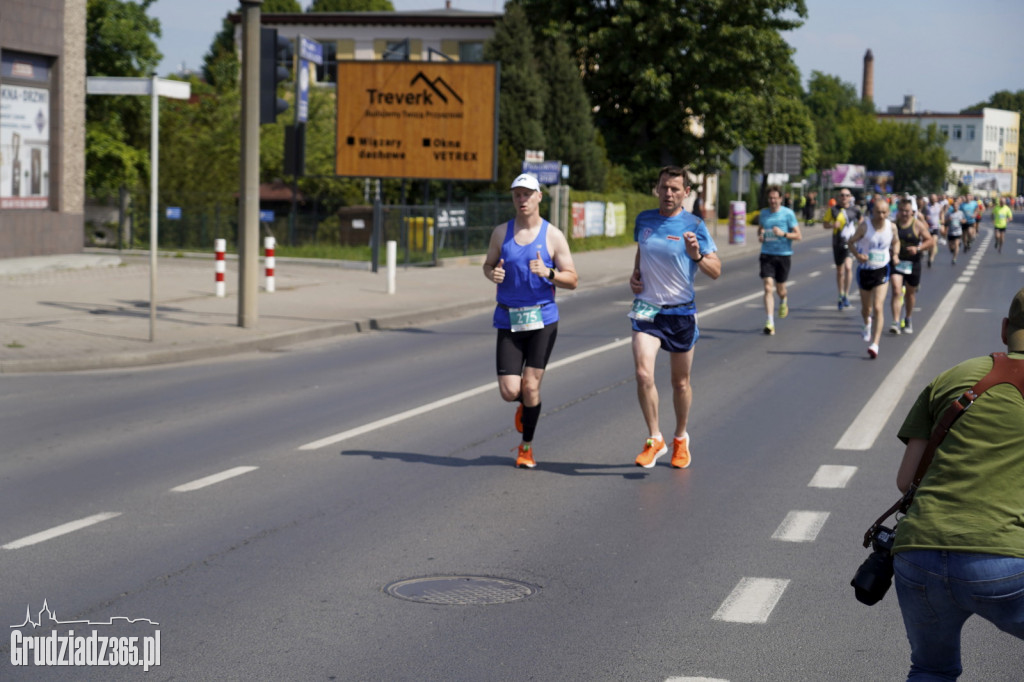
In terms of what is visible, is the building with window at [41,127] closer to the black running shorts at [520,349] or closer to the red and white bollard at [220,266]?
the red and white bollard at [220,266]

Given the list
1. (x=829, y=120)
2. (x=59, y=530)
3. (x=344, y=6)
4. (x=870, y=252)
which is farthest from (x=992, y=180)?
(x=59, y=530)

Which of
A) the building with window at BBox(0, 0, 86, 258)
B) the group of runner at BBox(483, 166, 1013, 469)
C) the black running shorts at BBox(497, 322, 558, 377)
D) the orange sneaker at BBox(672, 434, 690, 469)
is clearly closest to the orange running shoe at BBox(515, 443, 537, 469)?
the group of runner at BBox(483, 166, 1013, 469)

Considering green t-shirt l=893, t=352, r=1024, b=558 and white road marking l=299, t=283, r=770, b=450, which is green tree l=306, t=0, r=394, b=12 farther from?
green t-shirt l=893, t=352, r=1024, b=558

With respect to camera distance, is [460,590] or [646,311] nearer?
[460,590]

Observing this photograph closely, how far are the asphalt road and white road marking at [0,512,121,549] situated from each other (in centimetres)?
2

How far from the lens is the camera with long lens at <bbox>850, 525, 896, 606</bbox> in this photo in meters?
3.58

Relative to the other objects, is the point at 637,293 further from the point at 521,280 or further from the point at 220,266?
the point at 220,266

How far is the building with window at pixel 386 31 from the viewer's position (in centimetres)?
6575

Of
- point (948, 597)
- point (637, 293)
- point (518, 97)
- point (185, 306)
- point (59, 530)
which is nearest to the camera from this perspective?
point (948, 597)

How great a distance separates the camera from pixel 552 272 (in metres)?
8.46

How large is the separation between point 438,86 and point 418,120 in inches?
37.2

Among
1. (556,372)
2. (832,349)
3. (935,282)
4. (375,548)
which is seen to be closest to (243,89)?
(556,372)

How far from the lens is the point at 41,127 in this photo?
26297 millimetres

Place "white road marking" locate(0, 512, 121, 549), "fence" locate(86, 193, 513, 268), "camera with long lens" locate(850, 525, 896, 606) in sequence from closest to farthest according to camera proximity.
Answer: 1. "camera with long lens" locate(850, 525, 896, 606)
2. "white road marking" locate(0, 512, 121, 549)
3. "fence" locate(86, 193, 513, 268)
